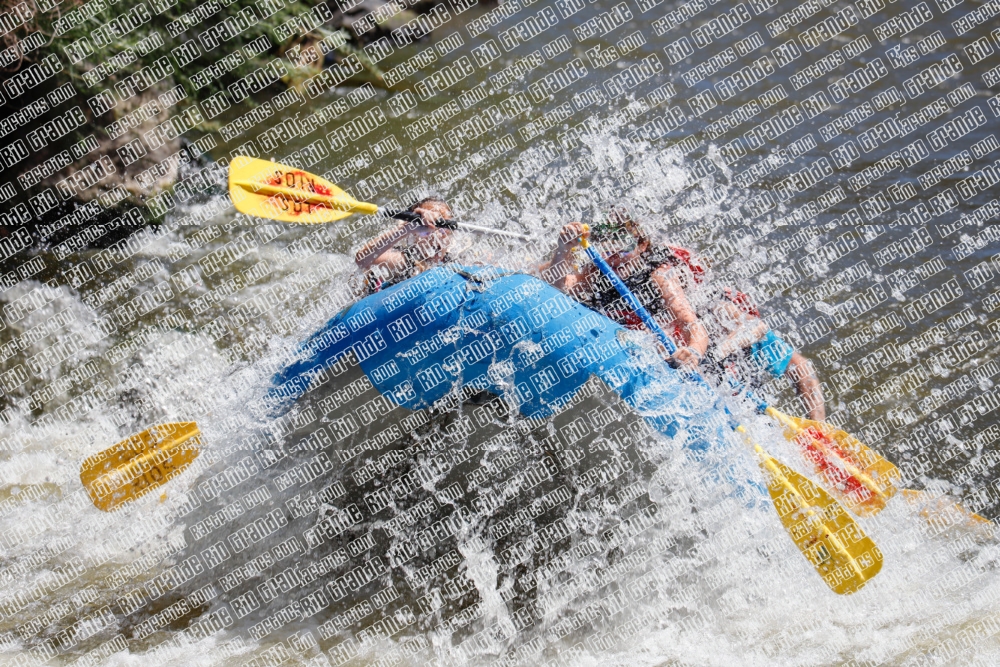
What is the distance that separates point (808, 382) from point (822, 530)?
141 cm

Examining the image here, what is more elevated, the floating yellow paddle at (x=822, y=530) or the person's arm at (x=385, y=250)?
the person's arm at (x=385, y=250)

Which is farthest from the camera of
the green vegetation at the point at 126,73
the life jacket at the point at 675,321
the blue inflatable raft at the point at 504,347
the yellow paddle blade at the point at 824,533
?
the green vegetation at the point at 126,73

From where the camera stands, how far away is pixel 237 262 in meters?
5.98

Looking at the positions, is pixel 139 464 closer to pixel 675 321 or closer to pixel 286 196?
pixel 286 196

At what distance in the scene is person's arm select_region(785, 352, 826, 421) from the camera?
5.37 m

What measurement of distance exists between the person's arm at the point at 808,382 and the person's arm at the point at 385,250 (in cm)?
268

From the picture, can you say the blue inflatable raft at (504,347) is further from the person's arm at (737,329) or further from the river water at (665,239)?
the person's arm at (737,329)

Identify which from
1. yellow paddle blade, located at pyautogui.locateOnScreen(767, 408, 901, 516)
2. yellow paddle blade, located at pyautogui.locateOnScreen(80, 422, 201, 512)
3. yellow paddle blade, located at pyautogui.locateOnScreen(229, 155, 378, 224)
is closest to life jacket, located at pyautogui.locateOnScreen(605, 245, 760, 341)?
yellow paddle blade, located at pyautogui.locateOnScreen(767, 408, 901, 516)

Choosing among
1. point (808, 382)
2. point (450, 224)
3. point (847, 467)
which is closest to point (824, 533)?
point (847, 467)

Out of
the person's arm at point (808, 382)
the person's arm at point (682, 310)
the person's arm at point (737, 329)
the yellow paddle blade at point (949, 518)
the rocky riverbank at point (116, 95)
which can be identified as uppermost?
the rocky riverbank at point (116, 95)

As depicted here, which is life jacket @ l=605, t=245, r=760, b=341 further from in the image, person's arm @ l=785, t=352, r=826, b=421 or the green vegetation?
the green vegetation

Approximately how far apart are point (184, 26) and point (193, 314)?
7.62ft

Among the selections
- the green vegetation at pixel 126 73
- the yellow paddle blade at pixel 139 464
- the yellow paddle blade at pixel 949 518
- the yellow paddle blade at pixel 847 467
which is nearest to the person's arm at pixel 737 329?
the yellow paddle blade at pixel 847 467

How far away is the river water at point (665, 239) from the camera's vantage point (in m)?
4.37
